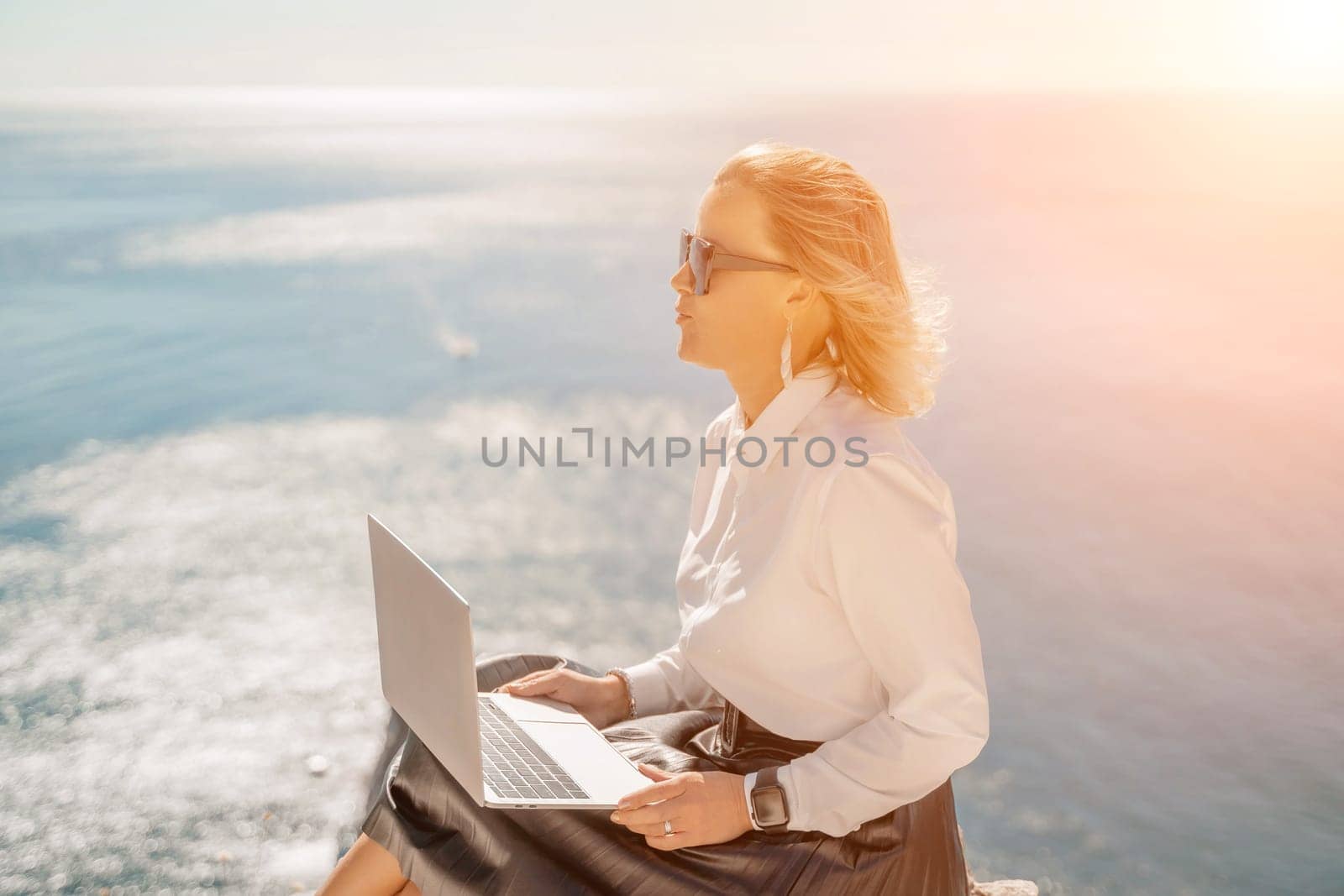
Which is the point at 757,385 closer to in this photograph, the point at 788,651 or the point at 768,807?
the point at 788,651

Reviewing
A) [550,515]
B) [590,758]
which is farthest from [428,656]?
[550,515]

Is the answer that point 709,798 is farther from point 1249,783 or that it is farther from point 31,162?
point 31,162

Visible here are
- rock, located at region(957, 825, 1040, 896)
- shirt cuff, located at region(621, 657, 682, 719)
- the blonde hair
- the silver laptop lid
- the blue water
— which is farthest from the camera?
the blue water

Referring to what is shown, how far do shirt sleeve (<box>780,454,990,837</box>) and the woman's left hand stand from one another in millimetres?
62

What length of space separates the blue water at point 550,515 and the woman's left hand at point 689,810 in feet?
2.99

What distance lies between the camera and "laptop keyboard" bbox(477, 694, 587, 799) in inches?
50.5

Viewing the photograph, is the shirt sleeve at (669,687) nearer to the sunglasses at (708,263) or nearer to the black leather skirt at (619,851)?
the black leather skirt at (619,851)

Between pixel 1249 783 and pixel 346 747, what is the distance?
1.96m

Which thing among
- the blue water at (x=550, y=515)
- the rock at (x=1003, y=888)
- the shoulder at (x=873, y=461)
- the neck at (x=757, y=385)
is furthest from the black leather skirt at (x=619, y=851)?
the blue water at (x=550, y=515)

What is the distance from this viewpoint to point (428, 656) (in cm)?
131

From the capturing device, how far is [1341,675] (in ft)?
10.3

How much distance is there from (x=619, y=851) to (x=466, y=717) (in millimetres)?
216

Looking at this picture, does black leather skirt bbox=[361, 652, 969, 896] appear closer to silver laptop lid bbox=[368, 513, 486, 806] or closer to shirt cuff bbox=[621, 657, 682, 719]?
silver laptop lid bbox=[368, 513, 486, 806]

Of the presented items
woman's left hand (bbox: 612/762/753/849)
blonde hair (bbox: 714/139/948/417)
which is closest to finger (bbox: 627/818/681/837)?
woman's left hand (bbox: 612/762/753/849)
